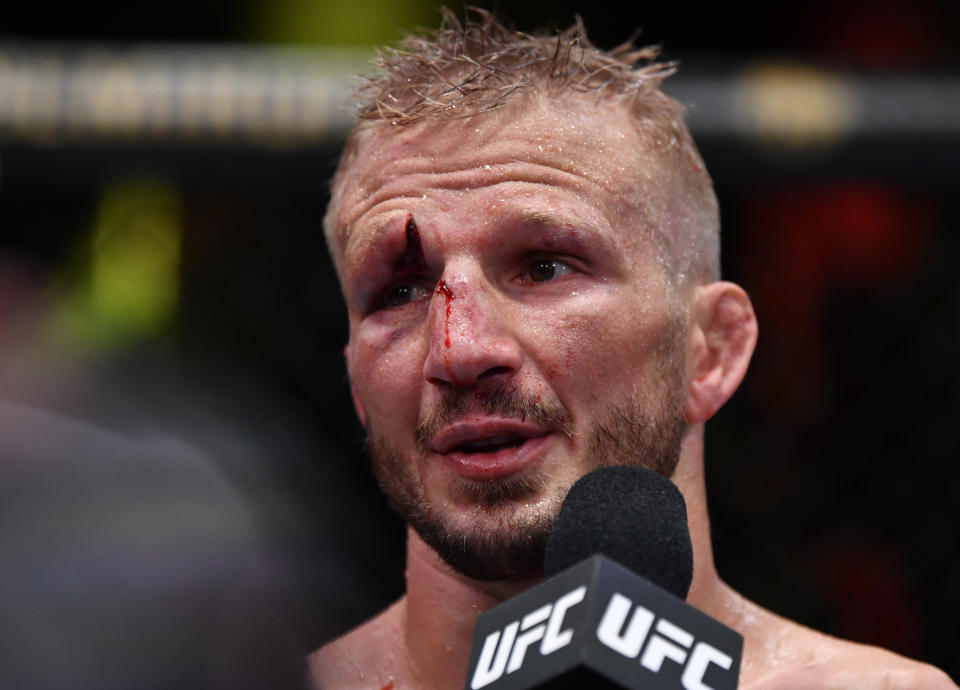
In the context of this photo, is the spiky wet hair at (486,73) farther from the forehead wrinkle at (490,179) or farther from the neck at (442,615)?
the neck at (442,615)

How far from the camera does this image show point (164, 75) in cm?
270

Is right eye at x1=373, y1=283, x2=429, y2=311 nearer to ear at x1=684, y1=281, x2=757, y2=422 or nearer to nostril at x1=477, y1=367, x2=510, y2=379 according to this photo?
nostril at x1=477, y1=367, x2=510, y2=379

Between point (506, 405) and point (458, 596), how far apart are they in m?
0.27

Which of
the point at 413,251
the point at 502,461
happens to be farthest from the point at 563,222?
the point at 502,461

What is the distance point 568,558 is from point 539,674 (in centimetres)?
15

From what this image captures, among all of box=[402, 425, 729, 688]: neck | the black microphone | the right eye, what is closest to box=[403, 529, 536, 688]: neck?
box=[402, 425, 729, 688]: neck

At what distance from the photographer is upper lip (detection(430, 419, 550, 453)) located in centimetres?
129

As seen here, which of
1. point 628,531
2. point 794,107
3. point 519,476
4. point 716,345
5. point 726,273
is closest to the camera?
point 628,531

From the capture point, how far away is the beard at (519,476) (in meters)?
1.28

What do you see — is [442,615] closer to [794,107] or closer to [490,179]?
[490,179]

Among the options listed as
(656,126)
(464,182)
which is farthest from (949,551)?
(464,182)

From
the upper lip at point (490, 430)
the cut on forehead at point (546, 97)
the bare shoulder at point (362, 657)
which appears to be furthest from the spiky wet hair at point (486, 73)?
the bare shoulder at point (362, 657)

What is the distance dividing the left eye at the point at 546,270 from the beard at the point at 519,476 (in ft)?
0.46

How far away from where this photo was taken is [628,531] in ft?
3.33
